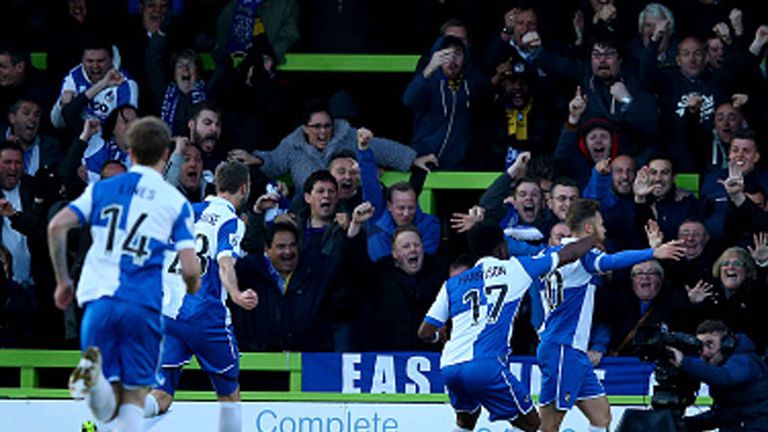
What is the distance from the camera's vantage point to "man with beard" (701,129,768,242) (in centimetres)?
1396

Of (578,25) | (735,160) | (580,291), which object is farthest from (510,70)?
(580,291)

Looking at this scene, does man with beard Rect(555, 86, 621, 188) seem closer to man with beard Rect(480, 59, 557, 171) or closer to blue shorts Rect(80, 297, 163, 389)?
man with beard Rect(480, 59, 557, 171)

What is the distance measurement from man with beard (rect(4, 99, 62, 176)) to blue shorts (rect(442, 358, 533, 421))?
5.27 m

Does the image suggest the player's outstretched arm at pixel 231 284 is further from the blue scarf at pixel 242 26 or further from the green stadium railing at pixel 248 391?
the blue scarf at pixel 242 26

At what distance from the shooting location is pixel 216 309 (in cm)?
1125

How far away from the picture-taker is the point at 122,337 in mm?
8930

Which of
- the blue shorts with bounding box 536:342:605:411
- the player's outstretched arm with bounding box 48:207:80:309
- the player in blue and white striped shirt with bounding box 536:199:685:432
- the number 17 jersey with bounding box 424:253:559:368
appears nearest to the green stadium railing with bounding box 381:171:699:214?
the player in blue and white striped shirt with bounding box 536:199:685:432

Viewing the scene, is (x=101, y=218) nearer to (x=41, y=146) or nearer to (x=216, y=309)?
(x=216, y=309)

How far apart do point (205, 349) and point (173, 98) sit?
4.48 m

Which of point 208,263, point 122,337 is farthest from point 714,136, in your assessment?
point 122,337

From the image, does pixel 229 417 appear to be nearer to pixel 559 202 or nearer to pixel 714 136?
pixel 559 202

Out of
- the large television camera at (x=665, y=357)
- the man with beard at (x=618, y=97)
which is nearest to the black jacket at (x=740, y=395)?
the large television camera at (x=665, y=357)

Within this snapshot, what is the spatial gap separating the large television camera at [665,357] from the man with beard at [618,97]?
3.55m

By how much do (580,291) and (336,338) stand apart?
2739mm
